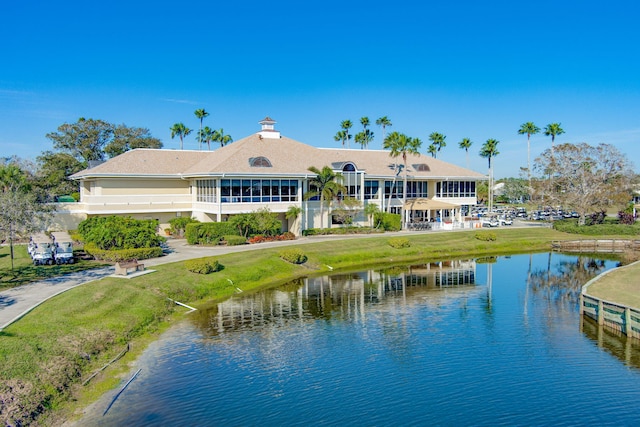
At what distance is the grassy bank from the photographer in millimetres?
17062

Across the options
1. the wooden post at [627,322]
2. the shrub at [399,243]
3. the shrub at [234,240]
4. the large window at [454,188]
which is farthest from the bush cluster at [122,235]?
the large window at [454,188]

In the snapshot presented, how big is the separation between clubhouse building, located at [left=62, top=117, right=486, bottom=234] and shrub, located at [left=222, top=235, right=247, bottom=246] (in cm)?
341

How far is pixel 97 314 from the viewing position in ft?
79.5

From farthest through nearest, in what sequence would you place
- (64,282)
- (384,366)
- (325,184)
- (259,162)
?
1. (325,184)
2. (259,162)
3. (64,282)
4. (384,366)

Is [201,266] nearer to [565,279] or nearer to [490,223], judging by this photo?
[565,279]

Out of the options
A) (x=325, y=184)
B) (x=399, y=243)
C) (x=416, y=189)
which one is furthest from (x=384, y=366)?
(x=416, y=189)

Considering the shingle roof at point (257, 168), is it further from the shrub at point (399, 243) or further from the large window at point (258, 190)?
the shrub at point (399, 243)

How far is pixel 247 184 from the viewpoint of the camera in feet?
163

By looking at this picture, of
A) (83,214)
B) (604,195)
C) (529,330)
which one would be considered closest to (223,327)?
(529,330)

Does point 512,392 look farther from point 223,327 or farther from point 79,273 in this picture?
point 79,273

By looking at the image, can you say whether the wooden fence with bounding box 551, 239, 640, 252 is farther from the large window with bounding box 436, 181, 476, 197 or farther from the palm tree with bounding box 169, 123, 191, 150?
the palm tree with bounding box 169, 123, 191, 150

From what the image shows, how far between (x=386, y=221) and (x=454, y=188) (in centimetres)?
1459

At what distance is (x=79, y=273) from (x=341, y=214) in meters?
29.3

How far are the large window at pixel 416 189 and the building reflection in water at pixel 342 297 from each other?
22.8 metres
